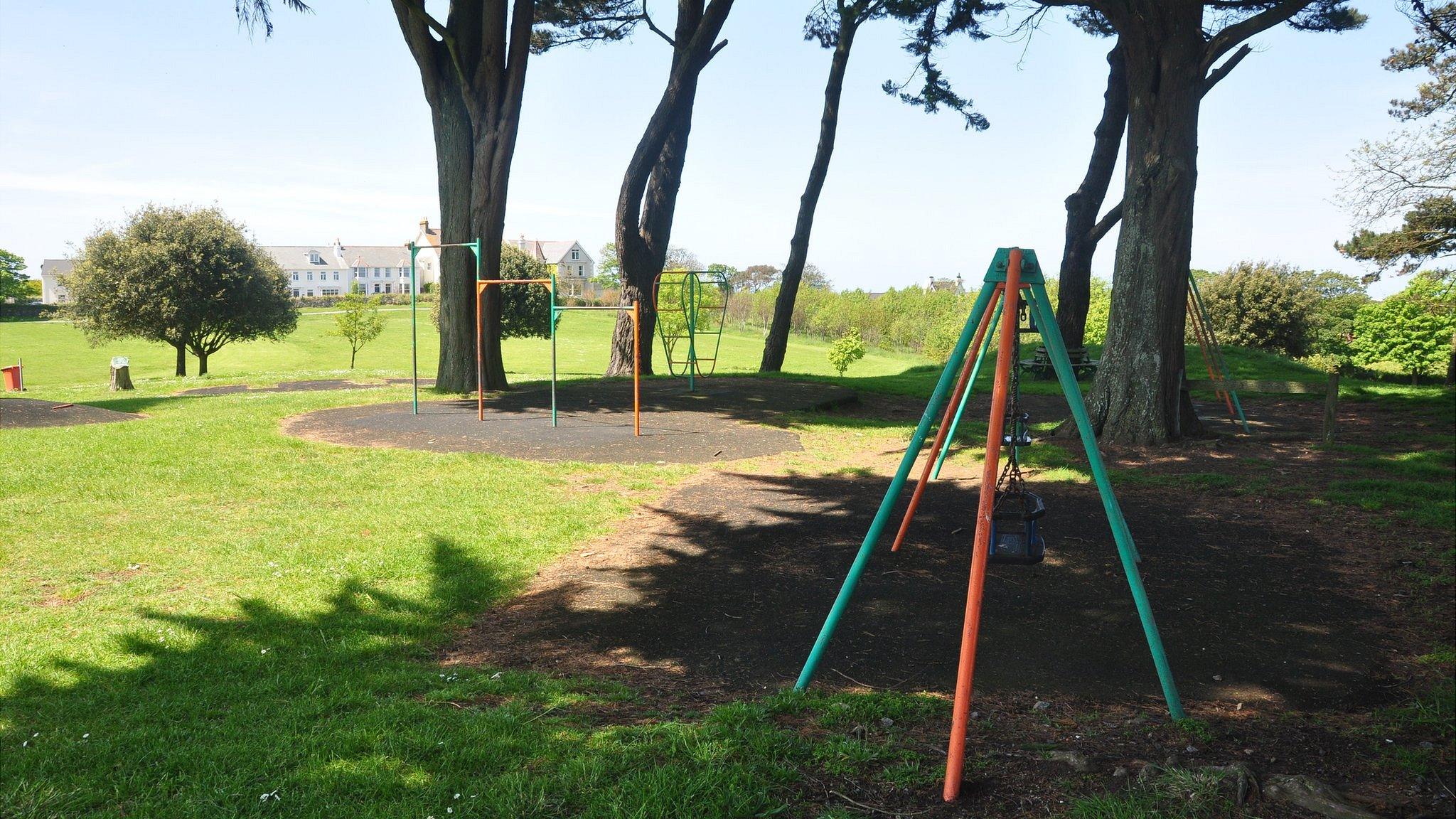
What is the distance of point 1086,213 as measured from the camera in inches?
760

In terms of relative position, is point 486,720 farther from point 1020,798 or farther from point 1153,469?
point 1153,469

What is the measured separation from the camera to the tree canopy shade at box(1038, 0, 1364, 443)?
35.0 feet

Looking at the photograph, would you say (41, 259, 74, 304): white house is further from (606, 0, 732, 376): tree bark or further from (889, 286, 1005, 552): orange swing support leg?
(889, 286, 1005, 552): orange swing support leg

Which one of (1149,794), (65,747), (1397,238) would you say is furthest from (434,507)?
(1397,238)

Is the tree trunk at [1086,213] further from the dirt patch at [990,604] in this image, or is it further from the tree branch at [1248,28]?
the dirt patch at [990,604]

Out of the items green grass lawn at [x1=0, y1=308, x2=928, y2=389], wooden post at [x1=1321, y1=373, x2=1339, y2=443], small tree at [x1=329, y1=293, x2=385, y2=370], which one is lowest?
green grass lawn at [x1=0, y1=308, x2=928, y2=389]

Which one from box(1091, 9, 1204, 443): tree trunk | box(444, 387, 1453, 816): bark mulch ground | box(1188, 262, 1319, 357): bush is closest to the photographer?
box(444, 387, 1453, 816): bark mulch ground

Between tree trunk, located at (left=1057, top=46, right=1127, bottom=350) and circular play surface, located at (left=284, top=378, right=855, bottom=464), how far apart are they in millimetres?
5832

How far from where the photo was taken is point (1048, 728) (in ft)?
11.8

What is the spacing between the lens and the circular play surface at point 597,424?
10.9 metres

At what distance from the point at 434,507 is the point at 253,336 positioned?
3051 centimetres

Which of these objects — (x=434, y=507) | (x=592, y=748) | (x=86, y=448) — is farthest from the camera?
(x=86, y=448)

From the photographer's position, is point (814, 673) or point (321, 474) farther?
point (321, 474)

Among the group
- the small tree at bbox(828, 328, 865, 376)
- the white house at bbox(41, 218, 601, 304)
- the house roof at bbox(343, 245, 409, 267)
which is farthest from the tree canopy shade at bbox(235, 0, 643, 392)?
the house roof at bbox(343, 245, 409, 267)
